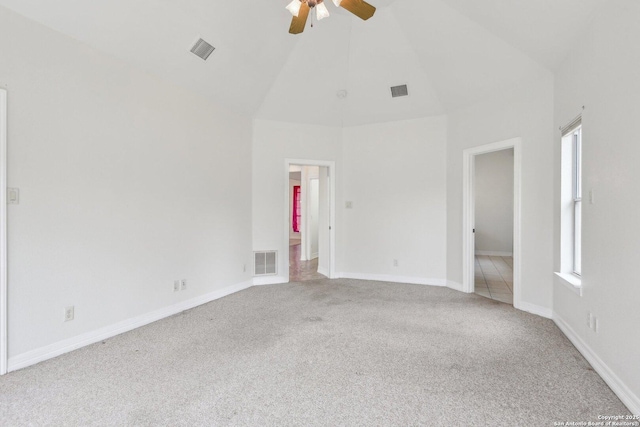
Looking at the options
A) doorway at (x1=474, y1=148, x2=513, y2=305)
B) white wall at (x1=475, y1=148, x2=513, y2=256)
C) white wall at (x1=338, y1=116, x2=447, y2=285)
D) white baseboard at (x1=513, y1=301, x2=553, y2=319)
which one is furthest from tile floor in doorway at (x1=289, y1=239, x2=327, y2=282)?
white wall at (x1=475, y1=148, x2=513, y2=256)

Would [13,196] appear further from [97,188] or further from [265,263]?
[265,263]

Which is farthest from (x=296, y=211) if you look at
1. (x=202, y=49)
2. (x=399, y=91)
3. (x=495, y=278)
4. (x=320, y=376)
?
(x=320, y=376)

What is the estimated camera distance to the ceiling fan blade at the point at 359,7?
8.43 ft

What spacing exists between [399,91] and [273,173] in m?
2.30

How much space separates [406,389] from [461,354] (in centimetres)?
79

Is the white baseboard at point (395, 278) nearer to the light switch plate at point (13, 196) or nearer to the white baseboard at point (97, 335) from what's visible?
the white baseboard at point (97, 335)

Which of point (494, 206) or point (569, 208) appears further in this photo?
point (494, 206)

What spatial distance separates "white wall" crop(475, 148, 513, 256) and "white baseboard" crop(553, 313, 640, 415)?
237 inches

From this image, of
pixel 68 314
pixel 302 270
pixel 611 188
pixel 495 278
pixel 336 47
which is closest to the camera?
pixel 611 188

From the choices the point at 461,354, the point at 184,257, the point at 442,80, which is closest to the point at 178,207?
the point at 184,257

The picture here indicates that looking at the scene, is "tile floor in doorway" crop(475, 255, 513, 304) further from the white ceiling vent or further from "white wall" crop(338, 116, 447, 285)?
the white ceiling vent

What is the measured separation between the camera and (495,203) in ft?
28.4

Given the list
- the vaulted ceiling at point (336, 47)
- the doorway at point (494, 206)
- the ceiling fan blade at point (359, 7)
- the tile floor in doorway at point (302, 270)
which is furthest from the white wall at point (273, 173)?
the doorway at point (494, 206)

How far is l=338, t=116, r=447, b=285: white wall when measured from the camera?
505cm
